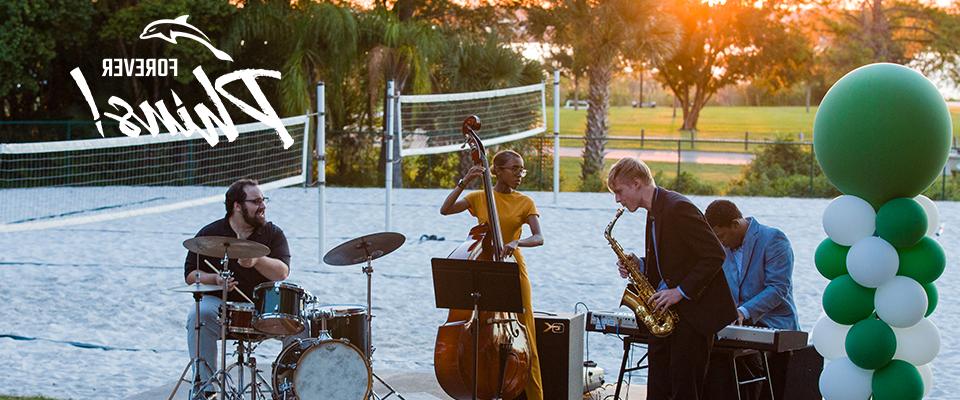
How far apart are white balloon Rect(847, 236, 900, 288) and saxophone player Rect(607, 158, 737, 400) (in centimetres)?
67

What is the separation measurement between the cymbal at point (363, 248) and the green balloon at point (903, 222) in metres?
2.83

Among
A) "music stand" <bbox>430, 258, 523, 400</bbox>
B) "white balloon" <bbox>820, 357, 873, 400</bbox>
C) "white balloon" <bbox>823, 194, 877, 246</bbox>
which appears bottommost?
"white balloon" <bbox>820, 357, 873, 400</bbox>

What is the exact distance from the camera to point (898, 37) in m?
48.9

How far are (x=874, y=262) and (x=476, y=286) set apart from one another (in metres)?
2.04

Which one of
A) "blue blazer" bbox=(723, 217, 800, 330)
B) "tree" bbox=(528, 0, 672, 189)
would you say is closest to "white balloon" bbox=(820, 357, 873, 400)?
"blue blazer" bbox=(723, 217, 800, 330)

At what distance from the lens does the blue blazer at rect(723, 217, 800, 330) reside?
705 centimetres

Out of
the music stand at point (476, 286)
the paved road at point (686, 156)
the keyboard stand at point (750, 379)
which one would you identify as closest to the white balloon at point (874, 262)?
the keyboard stand at point (750, 379)

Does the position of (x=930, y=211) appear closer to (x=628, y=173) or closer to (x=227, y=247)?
(x=628, y=173)

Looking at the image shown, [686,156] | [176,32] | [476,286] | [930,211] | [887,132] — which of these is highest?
[176,32]

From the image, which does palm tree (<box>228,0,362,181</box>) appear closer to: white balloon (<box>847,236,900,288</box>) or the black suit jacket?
the black suit jacket

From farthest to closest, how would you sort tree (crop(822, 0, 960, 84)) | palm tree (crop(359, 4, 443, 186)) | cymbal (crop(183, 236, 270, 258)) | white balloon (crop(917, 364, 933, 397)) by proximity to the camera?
tree (crop(822, 0, 960, 84)) → palm tree (crop(359, 4, 443, 186)) → cymbal (crop(183, 236, 270, 258)) → white balloon (crop(917, 364, 933, 397))

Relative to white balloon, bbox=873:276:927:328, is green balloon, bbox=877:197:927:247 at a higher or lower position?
higher

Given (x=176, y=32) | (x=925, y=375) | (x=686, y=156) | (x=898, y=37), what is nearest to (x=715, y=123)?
(x=898, y=37)

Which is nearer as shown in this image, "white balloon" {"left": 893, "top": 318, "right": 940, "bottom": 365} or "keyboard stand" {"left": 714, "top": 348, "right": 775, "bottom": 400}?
"white balloon" {"left": 893, "top": 318, "right": 940, "bottom": 365}
